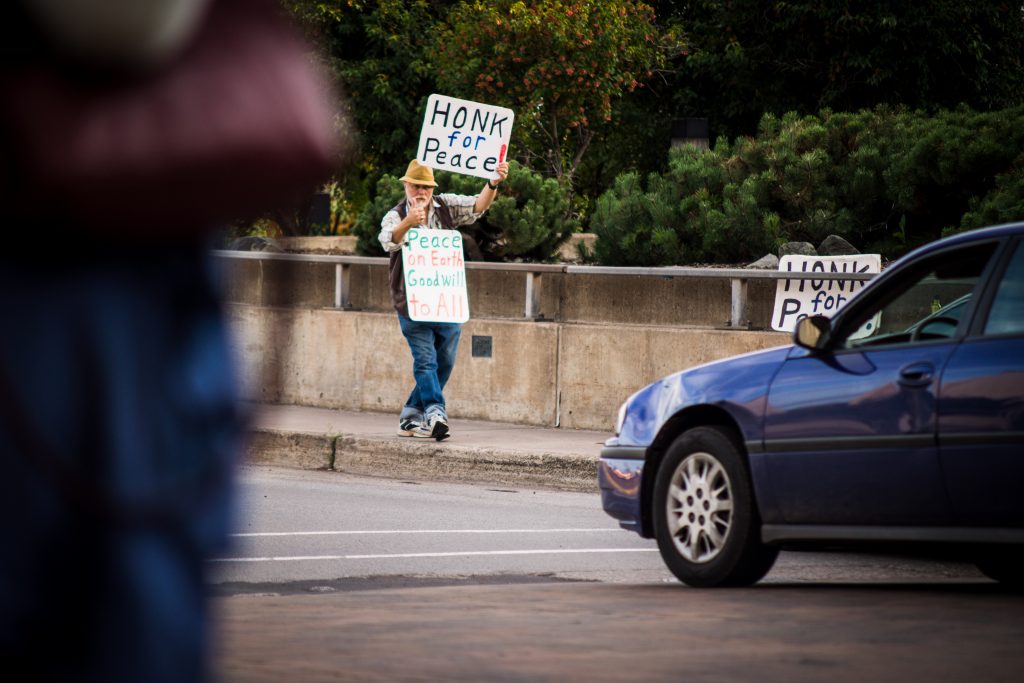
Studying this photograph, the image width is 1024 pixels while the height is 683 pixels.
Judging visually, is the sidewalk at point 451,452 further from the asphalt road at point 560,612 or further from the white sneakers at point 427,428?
the asphalt road at point 560,612

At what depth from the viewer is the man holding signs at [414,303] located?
1363 cm

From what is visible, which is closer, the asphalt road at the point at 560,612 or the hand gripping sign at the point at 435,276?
the asphalt road at the point at 560,612

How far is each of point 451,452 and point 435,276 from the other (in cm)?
152

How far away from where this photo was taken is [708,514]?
7.54 m

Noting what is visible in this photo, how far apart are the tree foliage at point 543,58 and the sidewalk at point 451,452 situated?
10.5 metres

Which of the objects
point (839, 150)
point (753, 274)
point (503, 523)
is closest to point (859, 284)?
point (753, 274)

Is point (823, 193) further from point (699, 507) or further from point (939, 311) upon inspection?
point (699, 507)

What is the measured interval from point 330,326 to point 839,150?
19.2 feet

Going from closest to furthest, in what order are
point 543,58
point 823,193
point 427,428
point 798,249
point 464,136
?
1. point 427,428
2. point 464,136
3. point 798,249
4. point 823,193
5. point 543,58

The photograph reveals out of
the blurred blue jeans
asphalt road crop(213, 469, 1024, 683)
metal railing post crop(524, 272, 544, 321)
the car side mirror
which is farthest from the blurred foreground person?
metal railing post crop(524, 272, 544, 321)

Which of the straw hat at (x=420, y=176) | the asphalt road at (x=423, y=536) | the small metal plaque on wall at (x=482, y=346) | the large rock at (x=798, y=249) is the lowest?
the asphalt road at (x=423, y=536)

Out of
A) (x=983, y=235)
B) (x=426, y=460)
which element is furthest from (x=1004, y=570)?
(x=426, y=460)

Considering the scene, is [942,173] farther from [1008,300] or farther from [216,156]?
[216,156]

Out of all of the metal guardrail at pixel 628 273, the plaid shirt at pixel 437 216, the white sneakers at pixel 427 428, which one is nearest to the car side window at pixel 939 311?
the metal guardrail at pixel 628 273
